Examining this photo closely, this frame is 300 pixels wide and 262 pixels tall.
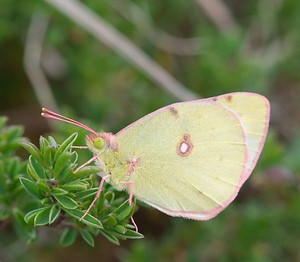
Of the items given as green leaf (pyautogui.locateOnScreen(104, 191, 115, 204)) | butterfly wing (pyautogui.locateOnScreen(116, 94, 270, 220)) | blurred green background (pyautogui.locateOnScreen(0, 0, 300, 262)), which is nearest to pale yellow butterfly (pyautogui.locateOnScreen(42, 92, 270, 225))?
butterfly wing (pyautogui.locateOnScreen(116, 94, 270, 220))

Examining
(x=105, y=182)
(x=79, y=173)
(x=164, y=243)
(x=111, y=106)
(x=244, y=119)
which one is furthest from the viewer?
(x=111, y=106)

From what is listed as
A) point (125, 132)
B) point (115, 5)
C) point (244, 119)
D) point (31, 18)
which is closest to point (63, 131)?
point (125, 132)

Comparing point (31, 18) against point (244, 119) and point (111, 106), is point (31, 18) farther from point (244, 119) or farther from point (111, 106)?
point (244, 119)

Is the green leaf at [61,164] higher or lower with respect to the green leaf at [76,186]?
higher

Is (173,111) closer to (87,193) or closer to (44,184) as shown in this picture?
(87,193)

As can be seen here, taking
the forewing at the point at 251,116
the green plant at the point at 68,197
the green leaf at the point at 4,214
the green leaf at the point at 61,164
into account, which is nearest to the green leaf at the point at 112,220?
the green plant at the point at 68,197

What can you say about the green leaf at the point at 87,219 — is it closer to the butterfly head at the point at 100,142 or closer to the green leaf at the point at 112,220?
the green leaf at the point at 112,220

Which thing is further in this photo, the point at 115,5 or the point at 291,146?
the point at 115,5
